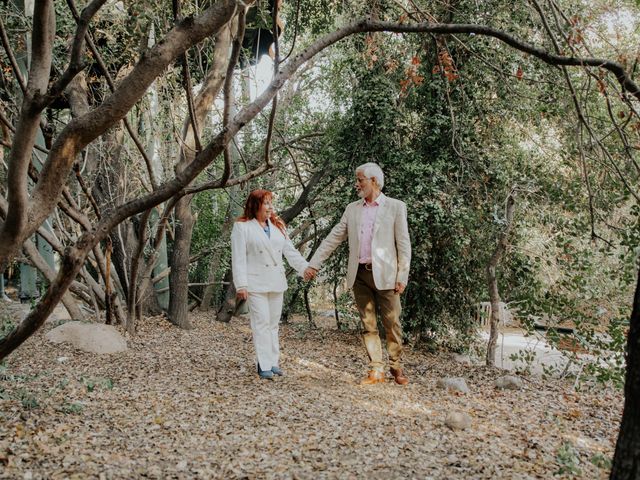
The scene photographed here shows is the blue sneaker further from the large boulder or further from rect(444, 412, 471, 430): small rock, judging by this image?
the large boulder

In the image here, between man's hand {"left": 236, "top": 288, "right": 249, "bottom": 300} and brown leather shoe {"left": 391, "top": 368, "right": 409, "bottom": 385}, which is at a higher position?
man's hand {"left": 236, "top": 288, "right": 249, "bottom": 300}

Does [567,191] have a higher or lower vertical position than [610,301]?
higher

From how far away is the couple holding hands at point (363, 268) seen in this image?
572 centimetres

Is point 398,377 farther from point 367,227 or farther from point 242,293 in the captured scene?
point 242,293

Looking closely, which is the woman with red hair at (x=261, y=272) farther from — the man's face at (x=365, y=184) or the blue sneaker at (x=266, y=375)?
the man's face at (x=365, y=184)

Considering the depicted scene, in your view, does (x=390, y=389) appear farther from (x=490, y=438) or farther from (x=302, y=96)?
(x=302, y=96)

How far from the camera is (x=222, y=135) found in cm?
346

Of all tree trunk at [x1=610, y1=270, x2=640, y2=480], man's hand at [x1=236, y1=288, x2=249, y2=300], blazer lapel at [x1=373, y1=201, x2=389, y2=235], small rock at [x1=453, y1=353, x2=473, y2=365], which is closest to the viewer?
tree trunk at [x1=610, y1=270, x2=640, y2=480]

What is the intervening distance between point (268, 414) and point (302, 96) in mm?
8510

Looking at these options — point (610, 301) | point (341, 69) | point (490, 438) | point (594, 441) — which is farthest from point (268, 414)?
point (341, 69)

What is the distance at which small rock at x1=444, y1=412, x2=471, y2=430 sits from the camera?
171 inches

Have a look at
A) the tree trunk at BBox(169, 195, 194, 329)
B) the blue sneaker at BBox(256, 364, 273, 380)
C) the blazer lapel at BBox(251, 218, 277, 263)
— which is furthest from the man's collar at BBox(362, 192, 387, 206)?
the tree trunk at BBox(169, 195, 194, 329)

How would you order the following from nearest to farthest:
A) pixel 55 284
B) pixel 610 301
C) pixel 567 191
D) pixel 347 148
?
pixel 55 284, pixel 610 301, pixel 567 191, pixel 347 148

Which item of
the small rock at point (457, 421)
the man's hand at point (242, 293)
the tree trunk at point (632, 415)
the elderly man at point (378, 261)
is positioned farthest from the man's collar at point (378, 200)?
the tree trunk at point (632, 415)
